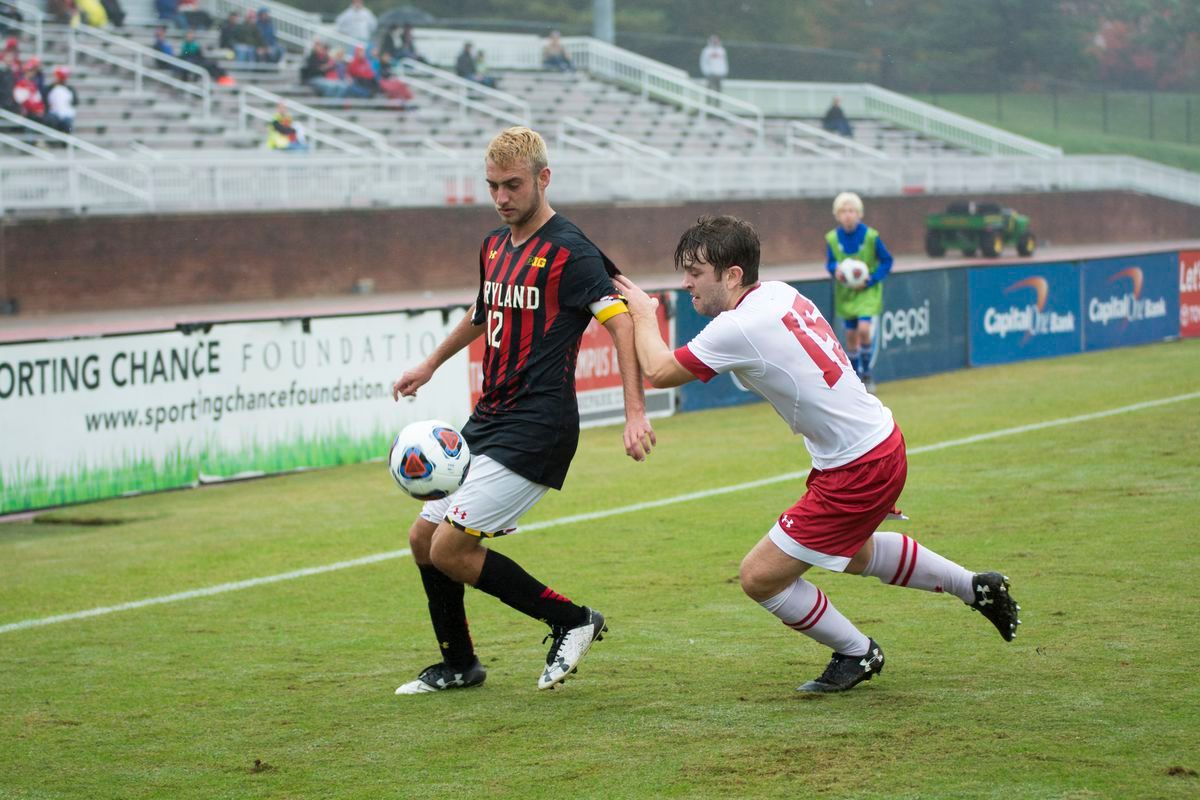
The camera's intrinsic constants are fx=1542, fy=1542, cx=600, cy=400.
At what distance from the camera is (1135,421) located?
1420 cm

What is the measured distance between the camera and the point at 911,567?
596 centimetres

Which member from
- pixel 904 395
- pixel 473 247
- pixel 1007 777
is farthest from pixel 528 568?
pixel 473 247

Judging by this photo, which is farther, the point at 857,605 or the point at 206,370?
the point at 206,370

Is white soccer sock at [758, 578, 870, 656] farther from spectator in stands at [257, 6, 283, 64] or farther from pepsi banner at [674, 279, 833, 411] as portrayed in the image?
spectator in stands at [257, 6, 283, 64]

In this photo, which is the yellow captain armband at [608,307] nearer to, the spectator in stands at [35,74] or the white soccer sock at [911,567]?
the white soccer sock at [911,567]

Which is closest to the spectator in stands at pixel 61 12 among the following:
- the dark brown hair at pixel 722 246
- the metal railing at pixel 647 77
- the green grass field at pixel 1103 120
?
the metal railing at pixel 647 77

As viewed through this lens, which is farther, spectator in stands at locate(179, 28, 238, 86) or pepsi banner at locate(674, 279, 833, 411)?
spectator in stands at locate(179, 28, 238, 86)

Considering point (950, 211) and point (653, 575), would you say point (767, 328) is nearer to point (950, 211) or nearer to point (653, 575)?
point (653, 575)

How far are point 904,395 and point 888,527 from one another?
25.8ft

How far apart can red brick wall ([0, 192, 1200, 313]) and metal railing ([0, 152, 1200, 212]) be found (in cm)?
32

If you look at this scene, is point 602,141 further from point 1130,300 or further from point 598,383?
point 598,383

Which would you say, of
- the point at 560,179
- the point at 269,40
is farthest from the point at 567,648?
the point at 269,40

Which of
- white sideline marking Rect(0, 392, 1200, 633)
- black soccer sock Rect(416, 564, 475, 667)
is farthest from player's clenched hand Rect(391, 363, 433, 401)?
white sideline marking Rect(0, 392, 1200, 633)

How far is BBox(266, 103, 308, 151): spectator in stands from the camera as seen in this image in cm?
2977
